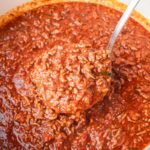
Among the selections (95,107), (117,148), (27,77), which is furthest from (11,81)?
(117,148)

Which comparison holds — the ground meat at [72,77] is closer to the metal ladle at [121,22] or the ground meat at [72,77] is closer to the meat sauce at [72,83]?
the meat sauce at [72,83]

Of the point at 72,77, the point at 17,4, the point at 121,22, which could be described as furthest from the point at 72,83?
the point at 17,4

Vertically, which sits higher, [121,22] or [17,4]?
[17,4]

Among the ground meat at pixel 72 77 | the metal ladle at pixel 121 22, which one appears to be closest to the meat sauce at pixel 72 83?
the ground meat at pixel 72 77

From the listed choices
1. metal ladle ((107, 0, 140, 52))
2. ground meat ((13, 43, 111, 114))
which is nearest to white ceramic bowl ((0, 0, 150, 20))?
metal ladle ((107, 0, 140, 52))

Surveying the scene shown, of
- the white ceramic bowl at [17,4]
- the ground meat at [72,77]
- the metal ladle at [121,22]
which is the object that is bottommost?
the ground meat at [72,77]

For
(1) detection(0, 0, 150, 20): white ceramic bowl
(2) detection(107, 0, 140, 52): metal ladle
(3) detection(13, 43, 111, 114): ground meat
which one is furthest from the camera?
(1) detection(0, 0, 150, 20): white ceramic bowl

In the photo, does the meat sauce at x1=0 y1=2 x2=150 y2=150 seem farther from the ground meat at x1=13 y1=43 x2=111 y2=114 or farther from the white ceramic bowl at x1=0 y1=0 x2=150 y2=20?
the white ceramic bowl at x1=0 y1=0 x2=150 y2=20

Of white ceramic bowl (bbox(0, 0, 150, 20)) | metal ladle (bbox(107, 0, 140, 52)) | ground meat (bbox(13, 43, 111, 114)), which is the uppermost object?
white ceramic bowl (bbox(0, 0, 150, 20))

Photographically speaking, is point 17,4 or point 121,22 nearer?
point 121,22

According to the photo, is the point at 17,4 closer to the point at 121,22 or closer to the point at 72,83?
the point at 121,22
